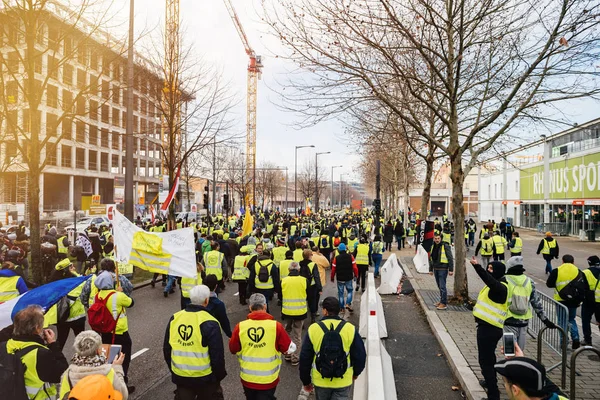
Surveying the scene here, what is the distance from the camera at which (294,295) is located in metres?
7.41

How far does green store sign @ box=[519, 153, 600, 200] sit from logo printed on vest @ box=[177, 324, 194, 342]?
3368 cm

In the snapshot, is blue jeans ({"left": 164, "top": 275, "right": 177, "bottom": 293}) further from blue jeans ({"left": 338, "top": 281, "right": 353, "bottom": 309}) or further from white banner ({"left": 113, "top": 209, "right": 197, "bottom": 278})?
white banner ({"left": 113, "top": 209, "right": 197, "bottom": 278})

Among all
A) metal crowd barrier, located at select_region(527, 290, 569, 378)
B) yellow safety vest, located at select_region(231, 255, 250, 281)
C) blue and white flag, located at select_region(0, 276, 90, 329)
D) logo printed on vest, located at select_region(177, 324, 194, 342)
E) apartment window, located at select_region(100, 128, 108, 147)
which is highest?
apartment window, located at select_region(100, 128, 108, 147)

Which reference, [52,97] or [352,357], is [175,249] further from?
[52,97]

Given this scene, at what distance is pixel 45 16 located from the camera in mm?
10547

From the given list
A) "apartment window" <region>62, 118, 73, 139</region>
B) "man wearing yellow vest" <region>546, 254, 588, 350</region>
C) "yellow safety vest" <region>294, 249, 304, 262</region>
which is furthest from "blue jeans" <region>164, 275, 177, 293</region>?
"man wearing yellow vest" <region>546, 254, 588, 350</region>

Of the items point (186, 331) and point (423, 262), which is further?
point (423, 262)

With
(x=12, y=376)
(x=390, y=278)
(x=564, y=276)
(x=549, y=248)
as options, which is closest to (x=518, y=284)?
(x=564, y=276)

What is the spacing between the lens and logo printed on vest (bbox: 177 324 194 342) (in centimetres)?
423

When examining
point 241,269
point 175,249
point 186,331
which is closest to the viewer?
point 186,331

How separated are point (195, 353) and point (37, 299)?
6.97 ft

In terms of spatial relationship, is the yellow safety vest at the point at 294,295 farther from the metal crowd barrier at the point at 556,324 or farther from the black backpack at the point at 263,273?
the metal crowd barrier at the point at 556,324

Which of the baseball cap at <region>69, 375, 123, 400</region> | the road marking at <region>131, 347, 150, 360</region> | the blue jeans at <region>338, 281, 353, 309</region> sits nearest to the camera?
the baseball cap at <region>69, 375, 123, 400</region>

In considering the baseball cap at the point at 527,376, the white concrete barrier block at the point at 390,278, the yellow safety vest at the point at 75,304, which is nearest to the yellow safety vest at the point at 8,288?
the yellow safety vest at the point at 75,304
